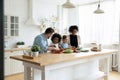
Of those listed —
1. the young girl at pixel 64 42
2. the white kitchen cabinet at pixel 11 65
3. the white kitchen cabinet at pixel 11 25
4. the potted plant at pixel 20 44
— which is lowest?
the white kitchen cabinet at pixel 11 65

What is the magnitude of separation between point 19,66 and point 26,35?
114 cm

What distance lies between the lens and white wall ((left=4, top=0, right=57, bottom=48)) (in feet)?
16.9

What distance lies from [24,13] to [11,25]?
0.74m

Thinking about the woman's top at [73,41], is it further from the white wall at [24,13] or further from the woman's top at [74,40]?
the white wall at [24,13]

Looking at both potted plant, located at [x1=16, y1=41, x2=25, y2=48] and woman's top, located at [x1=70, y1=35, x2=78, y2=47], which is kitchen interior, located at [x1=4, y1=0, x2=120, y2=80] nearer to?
potted plant, located at [x1=16, y1=41, x2=25, y2=48]

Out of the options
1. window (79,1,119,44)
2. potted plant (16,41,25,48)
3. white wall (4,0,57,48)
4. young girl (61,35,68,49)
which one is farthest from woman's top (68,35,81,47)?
white wall (4,0,57,48)

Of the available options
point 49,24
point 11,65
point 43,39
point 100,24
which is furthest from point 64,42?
point 49,24

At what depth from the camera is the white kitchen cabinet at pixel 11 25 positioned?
15.7 ft

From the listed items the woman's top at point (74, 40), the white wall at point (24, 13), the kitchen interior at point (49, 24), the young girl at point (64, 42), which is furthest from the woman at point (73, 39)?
the white wall at point (24, 13)

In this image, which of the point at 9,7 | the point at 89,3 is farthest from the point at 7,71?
the point at 89,3

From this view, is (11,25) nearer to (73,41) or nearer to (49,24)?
(49,24)

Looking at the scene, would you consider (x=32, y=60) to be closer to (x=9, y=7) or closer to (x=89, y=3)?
(x=9, y=7)

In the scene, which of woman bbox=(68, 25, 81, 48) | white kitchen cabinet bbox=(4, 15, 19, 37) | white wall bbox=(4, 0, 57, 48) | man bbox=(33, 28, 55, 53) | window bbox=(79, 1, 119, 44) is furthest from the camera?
window bbox=(79, 1, 119, 44)

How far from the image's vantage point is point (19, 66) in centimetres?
495
